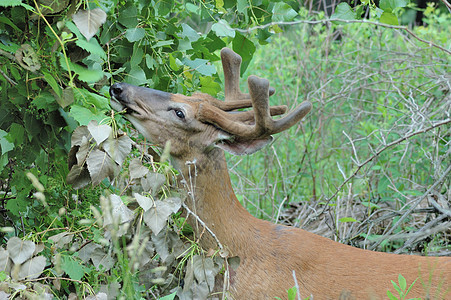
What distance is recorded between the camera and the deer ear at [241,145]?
2.88m

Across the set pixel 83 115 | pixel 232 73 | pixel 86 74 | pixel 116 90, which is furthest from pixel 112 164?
pixel 232 73

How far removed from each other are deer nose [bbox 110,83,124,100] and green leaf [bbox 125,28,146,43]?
228 millimetres

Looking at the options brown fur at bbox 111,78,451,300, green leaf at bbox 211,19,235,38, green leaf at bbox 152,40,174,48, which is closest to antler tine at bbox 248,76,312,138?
brown fur at bbox 111,78,451,300

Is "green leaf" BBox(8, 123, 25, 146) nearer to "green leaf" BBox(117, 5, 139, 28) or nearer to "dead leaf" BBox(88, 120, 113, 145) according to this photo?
"dead leaf" BBox(88, 120, 113, 145)

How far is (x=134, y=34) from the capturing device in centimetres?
267

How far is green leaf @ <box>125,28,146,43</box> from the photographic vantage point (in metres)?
2.65

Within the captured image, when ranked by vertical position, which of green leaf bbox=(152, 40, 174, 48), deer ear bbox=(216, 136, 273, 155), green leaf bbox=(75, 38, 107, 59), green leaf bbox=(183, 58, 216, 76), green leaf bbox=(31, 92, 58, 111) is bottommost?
deer ear bbox=(216, 136, 273, 155)

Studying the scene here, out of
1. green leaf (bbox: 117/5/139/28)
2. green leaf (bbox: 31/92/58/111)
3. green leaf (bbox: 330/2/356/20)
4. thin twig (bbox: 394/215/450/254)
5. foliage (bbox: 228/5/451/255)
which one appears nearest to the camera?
green leaf (bbox: 31/92/58/111)

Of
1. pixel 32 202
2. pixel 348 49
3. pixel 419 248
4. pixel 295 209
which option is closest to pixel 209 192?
pixel 32 202

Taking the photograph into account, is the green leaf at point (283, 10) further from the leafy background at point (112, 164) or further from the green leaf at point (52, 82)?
the green leaf at point (52, 82)

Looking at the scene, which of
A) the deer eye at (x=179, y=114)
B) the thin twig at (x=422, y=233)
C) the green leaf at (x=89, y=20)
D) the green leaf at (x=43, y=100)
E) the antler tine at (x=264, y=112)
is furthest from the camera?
the thin twig at (x=422, y=233)

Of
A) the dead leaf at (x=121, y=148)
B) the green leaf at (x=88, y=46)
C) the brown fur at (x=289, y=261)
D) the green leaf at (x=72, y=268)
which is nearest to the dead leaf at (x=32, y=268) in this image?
the green leaf at (x=72, y=268)

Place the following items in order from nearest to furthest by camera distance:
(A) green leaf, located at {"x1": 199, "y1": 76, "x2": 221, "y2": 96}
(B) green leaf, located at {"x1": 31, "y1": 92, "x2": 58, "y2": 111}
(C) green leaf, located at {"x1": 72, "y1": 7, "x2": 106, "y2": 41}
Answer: (C) green leaf, located at {"x1": 72, "y1": 7, "x2": 106, "y2": 41} < (B) green leaf, located at {"x1": 31, "y1": 92, "x2": 58, "y2": 111} < (A) green leaf, located at {"x1": 199, "y1": 76, "x2": 221, "y2": 96}

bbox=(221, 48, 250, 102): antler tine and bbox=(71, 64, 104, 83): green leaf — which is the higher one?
bbox=(71, 64, 104, 83): green leaf
